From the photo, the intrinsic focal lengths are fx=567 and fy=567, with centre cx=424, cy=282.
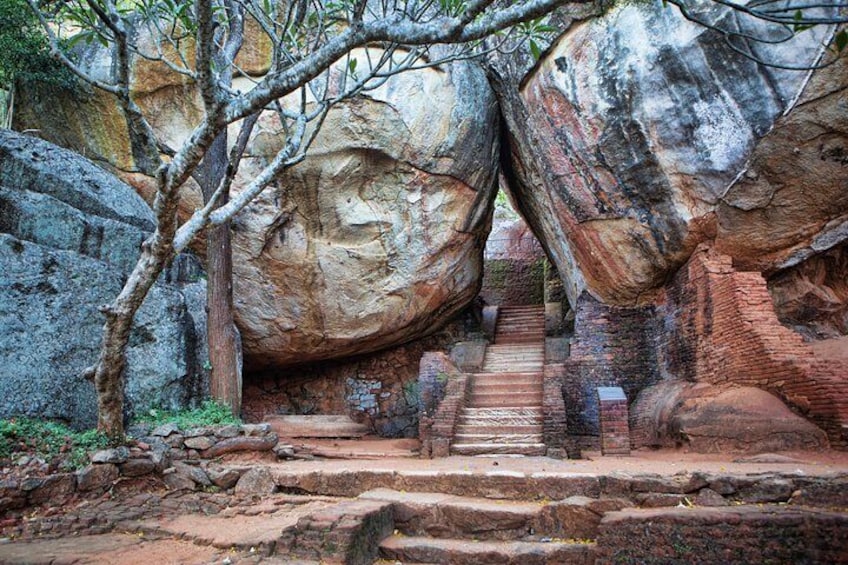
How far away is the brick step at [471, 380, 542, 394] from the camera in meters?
9.33

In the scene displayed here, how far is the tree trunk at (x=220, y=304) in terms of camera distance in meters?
8.25

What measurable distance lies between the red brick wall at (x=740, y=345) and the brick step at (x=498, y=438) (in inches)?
99.5

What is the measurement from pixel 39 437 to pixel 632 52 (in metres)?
8.64

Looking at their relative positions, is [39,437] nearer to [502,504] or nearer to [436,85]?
[502,504]

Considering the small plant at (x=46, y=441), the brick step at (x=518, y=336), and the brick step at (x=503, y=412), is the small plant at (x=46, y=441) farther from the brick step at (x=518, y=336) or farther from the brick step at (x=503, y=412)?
the brick step at (x=518, y=336)

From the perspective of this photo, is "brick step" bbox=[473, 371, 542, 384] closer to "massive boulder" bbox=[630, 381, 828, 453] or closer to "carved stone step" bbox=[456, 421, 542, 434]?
"carved stone step" bbox=[456, 421, 542, 434]

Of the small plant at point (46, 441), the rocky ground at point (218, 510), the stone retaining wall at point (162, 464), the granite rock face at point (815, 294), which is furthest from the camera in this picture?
the granite rock face at point (815, 294)

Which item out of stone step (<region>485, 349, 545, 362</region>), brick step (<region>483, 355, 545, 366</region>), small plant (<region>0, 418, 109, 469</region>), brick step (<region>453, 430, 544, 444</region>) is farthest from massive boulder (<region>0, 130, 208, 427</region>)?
stone step (<region>485, 349, 545, 362</region>)

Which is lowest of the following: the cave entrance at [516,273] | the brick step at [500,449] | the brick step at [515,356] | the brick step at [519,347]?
the brick step at [500,449]

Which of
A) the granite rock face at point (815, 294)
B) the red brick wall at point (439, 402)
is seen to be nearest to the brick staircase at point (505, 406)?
the red brick wall at point (439, 402)

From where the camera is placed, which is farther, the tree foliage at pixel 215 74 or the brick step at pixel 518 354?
the brick step at pixel 518 354

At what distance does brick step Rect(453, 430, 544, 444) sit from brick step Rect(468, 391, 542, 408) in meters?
0.75

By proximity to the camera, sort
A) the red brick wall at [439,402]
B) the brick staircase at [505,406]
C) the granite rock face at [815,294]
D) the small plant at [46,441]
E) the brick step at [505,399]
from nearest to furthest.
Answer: the small plant at [46,441], the granite rock face at [815,294], the brick staircase at [505,406], the red brick wall at [439,402], the brick step at [505,399]

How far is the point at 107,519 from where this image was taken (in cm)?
498
